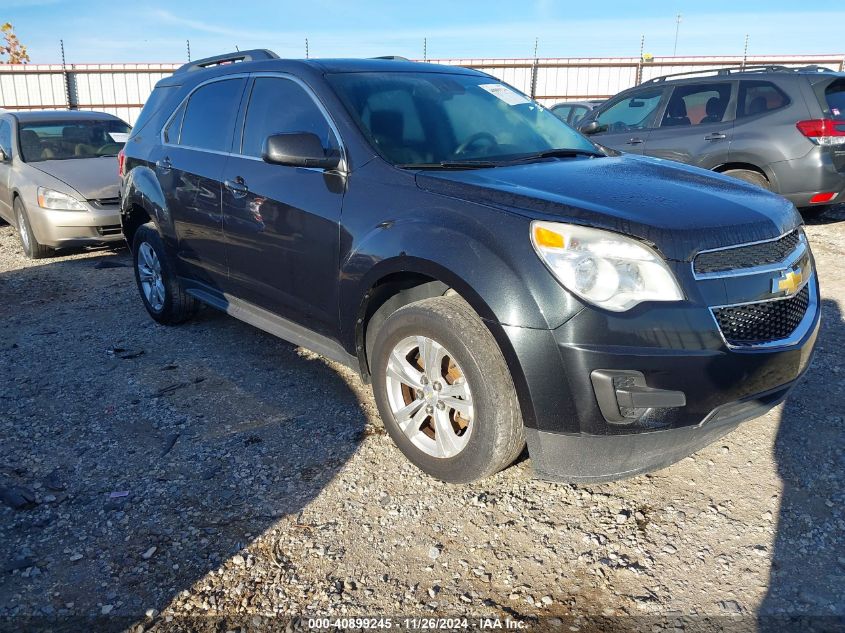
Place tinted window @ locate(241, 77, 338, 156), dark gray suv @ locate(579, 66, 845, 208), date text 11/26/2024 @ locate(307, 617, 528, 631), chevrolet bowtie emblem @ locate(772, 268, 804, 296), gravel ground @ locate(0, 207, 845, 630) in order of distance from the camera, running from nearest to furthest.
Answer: date text 11/26/2024 @ locate(307, 617, 528, 631) → gravel ground @ locate(0, 207, 845, 630) → chevrolet bowtie emblem @ locate(772, 268, 804, 296) → tinted window @ locate(241, 77, 338, 156) → dark gray suv @ locate(579, 66, 845, 208)

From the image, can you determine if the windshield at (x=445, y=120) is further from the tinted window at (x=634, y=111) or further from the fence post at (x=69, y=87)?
the fence post at (x=69, y=87)

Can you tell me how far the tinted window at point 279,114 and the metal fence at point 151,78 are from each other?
17.2 meters

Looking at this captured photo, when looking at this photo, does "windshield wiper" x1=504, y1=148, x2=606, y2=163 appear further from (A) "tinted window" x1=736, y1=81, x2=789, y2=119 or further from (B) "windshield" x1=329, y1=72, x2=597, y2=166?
(A) "tinted window" x1=736, y1=81, x2=789, y2=119

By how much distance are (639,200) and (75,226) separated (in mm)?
6567

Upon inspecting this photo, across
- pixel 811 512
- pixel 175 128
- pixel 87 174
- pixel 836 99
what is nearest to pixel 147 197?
pixel 175 128

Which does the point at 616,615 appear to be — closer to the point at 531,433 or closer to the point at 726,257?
the point at 531,433

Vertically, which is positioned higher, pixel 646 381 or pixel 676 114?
pixel 676 114

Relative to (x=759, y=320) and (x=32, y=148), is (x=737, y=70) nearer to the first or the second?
(x=759, y=320)

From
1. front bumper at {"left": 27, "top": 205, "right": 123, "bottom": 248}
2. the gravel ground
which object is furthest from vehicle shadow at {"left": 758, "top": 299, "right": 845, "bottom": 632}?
front bumper at {"left": 27, "top": 205, "right": 123, "bottom": 248}

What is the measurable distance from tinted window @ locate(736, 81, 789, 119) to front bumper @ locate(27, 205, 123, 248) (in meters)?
6.93

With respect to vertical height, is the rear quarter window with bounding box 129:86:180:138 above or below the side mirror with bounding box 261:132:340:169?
above

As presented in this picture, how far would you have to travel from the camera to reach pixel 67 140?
841cm

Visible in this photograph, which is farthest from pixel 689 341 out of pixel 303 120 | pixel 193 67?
pixel 193 67

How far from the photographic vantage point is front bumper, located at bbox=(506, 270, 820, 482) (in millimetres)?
2307
